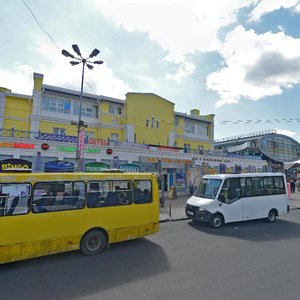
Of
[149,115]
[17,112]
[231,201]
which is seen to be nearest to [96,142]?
[17,112]

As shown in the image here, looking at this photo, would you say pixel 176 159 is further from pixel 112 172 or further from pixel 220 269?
pixel 220 269

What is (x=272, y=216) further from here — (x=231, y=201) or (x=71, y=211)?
(x=71, y=211)

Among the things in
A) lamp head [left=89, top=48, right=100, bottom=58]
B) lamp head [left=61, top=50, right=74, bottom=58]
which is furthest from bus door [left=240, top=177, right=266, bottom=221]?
lamp head [left=61, top=50, right=74, bottom=58]

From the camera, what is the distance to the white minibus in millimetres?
9906

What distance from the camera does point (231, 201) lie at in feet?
33.7

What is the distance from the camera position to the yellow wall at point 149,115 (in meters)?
28.9

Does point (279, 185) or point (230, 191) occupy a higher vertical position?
point (279, 185)

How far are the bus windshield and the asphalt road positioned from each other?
2489mm

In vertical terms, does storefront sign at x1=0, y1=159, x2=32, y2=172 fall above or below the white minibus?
above

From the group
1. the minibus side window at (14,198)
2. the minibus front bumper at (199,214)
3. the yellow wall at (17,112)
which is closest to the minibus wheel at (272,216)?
the minibus front bumper at (199,214)

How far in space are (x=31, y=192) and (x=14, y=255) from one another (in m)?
1.48

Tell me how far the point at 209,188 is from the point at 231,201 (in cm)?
108

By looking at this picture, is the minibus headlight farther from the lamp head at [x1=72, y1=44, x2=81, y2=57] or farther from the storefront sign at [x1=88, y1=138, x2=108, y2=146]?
the storefront sign at [x1=88, y1=138, x2=108, y2=146]

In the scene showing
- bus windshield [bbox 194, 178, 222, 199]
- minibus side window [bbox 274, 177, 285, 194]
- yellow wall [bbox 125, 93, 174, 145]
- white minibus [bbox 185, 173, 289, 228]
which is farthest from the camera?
yellow wall [bbox 125, 93, 174, 145]
